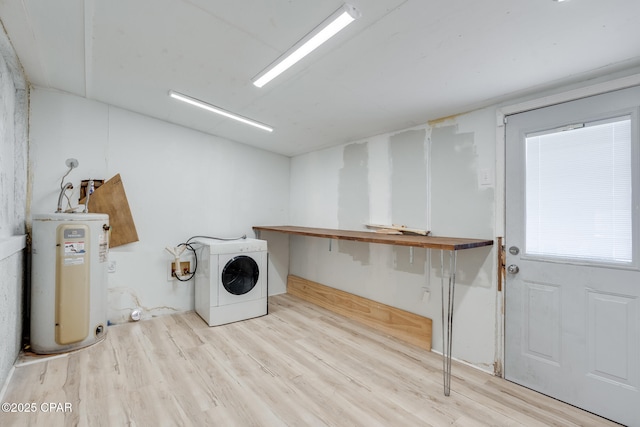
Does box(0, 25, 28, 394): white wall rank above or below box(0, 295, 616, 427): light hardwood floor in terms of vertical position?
above

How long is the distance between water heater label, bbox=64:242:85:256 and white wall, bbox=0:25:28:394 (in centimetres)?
27

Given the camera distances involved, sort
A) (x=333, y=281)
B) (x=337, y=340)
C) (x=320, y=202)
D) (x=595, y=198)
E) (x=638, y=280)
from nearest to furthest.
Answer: (x=638, y=280) → (x=595, y=198) → (x=337, y=340) → (x=333, y=281) → (x=320, y=202)

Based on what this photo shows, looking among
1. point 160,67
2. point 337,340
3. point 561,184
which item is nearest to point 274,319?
point 337,340

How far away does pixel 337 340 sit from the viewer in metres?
2.77

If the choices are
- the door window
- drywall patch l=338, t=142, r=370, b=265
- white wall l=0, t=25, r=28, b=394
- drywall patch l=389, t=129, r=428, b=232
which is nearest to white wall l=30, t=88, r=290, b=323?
white wall l=0, t=25, r=28, b=394

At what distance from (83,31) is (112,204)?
70.4 inches

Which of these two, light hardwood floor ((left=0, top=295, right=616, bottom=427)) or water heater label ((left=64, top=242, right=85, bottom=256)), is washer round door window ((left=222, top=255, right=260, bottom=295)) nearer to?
light hardwood floor ((left=0, top=295, right=616, bottom=427))

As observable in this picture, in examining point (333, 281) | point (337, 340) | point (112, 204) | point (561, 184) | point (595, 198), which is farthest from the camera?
point (333, 281)

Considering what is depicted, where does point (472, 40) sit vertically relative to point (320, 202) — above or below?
above

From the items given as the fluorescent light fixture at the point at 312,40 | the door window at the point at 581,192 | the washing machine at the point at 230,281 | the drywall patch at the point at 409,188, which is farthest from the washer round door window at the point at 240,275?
the door window at the point at 581,192

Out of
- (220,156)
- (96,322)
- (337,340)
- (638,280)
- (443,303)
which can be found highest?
(220,156)

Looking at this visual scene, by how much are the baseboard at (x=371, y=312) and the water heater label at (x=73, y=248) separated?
263cm

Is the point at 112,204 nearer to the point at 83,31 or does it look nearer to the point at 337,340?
the point at 83,31

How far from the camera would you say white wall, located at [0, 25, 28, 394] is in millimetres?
1902
